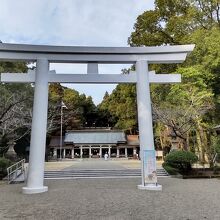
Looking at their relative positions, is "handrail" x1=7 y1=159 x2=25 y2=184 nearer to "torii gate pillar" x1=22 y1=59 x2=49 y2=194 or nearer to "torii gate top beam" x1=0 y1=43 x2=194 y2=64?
"torii gate pillar" x1=22 y1=59 x2=49 y2=194

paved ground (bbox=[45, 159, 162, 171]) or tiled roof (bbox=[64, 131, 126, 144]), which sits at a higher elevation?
tiled roof (bbox=[64, 131, 126, 144])

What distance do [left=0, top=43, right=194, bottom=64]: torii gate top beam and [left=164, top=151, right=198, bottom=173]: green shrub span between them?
6.29 m

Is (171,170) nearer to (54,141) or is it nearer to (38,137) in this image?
(38,137)

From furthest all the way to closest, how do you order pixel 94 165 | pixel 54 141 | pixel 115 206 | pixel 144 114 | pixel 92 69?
pixel 54 141
pixel 94 165
pixel 92 69
pixel 144 114
pixel 115 206

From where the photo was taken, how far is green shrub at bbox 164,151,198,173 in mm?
16109

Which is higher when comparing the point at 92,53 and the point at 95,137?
the point at 95,137

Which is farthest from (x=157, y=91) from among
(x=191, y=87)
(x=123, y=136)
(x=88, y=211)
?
(x=123, y=136)

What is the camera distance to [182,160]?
53.3ft

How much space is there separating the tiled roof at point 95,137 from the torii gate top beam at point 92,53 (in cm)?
3769

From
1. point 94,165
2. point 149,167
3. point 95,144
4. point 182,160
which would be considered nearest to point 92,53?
point 149,167

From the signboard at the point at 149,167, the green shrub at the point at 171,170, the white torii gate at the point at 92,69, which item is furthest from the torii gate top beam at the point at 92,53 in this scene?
the green shrub at the point at 171,170

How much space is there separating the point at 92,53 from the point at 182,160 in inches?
323

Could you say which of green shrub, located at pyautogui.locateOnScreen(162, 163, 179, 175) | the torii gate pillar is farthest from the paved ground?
the torii gate pillar

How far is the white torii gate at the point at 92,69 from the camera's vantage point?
37.0ft
